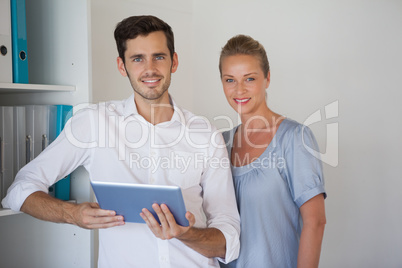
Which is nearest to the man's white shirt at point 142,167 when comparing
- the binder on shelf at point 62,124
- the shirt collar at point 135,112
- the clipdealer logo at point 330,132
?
the shirt collar at point 135,112

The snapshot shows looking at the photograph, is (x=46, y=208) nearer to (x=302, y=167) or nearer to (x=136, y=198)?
(x=136, y=198)

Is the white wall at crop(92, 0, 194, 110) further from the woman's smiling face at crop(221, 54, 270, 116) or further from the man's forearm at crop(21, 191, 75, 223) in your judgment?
the man's forearm at crop(21, 191, 75, 223)

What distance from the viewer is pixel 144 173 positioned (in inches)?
64.1

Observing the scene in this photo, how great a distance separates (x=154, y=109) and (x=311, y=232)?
0.77 m

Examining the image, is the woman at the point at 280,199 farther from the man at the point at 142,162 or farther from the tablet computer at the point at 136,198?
the tablet computer at the point at 136,198

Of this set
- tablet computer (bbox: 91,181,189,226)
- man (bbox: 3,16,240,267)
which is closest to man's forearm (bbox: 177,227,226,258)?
man (bbox: 3,16,240,267)

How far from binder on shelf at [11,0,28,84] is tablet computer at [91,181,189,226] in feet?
2.02

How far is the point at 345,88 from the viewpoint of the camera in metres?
2.89

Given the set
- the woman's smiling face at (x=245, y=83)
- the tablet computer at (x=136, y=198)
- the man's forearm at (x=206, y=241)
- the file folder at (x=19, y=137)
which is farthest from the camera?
the woman's smiling face at (x=245, y=83)

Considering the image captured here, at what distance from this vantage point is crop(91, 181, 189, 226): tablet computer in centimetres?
126

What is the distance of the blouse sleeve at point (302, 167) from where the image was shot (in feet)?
5.76

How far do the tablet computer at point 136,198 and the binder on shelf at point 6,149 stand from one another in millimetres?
485

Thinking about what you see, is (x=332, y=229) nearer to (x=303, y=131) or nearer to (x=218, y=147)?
(x=303, y=131)

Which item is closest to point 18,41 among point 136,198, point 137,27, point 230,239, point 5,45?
point 5,45
